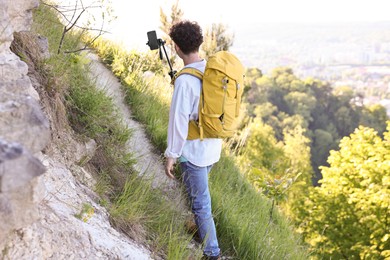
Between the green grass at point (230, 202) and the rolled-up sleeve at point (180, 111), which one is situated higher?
the rolled-up sleeve at point (180, 111)

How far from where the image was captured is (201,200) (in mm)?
3939

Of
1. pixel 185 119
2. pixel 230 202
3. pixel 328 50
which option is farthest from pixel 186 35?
pixel 328 50

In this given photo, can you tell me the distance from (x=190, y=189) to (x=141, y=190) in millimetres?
498

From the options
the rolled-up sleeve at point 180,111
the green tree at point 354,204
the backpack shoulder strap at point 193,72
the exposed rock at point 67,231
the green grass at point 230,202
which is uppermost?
the backpack shoulder strap at point 193,72

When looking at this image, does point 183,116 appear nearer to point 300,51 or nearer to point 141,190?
point 141,190

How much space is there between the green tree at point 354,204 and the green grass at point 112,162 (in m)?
8.41

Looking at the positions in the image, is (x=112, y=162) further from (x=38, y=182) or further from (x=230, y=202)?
(x=38, y=182)

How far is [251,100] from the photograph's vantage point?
185 feet

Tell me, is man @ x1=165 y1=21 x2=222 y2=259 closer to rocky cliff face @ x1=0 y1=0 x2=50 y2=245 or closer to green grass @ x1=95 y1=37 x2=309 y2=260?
green grass @ x1=95 y1=37 x2=309 y2=260

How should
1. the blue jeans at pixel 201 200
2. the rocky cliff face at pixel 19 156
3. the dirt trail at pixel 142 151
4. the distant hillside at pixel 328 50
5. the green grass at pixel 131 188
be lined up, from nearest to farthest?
the rocky cliff face at pixel 19 156, the green grass at pixel 131 188, the blue jeans at pixel 201 200, the dirt trail at pixel 142 151, the distant hillside at pixel 328 50

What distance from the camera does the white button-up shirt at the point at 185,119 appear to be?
3615 millimetres

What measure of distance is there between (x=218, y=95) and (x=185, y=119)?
11.9 inches

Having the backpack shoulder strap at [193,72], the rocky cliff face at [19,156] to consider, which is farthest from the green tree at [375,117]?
the rocky cliff face at [19,156]

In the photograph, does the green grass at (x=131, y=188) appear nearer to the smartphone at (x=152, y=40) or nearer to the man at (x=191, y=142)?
the man at (x=191, y=142)
